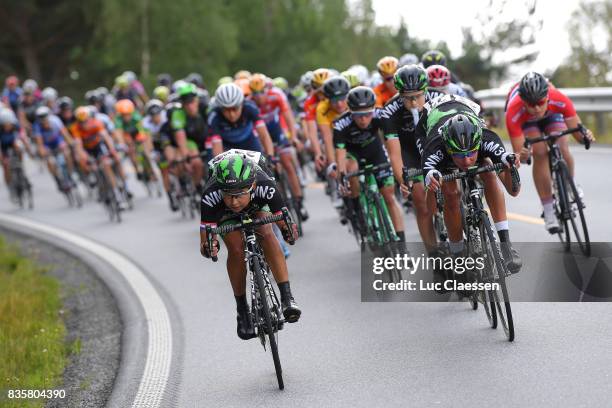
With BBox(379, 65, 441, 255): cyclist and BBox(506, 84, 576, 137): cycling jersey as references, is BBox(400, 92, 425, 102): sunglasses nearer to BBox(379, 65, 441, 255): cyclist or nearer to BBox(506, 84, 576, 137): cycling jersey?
BBox(379, 65, 441, 255): cyclist

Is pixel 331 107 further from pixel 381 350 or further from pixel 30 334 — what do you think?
pixel 381 350

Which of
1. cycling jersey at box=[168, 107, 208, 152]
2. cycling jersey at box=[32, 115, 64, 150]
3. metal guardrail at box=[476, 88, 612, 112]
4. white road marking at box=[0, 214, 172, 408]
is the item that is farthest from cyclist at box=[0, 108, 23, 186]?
metal guardrail at box=[476, 88, 612, 112]

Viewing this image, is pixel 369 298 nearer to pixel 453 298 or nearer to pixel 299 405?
pixel 453 298

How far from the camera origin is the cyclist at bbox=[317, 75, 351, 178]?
10578mm

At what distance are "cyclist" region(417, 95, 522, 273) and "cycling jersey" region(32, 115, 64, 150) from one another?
1340cm

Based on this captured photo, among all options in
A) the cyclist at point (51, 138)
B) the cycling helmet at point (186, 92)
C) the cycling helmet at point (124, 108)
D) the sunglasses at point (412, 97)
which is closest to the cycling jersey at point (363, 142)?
the sunglasses at point (412, 97)

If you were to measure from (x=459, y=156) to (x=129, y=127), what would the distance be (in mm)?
15155

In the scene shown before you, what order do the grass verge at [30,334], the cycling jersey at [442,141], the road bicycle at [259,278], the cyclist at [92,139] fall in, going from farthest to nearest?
the cyclist at [92,139]
the grass verge at [30,334]
the cycling jersey at [442,141]
the road bicycle at [259,278]

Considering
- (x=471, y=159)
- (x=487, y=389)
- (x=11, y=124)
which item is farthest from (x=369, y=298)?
(x=11, y=124)

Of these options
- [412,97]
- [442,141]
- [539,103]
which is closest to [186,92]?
[412,97]

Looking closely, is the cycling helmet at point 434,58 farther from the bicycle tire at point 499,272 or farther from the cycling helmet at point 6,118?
the cycling helmet at point 6,118

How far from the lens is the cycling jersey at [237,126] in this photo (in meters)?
11.3

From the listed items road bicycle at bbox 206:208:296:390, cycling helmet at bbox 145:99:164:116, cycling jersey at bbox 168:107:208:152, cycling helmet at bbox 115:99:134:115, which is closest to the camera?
road bicycle at bbox 206:208:296:390

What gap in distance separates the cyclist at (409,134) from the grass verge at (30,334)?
3.36 metres
